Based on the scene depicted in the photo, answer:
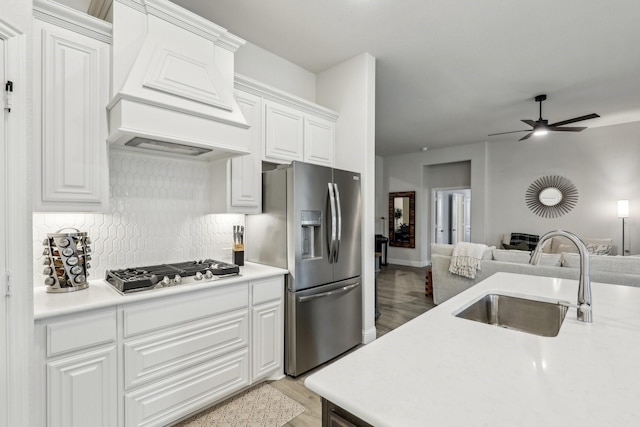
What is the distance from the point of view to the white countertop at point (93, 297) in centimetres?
149

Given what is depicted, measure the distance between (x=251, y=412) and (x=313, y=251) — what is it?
4.07 feet

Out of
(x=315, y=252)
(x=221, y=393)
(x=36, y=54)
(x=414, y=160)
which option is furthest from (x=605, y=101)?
(x=36, y=54)

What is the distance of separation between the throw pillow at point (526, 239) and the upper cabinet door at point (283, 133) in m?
5.31

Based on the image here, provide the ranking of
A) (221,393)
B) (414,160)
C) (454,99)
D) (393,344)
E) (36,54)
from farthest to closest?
(414,160) → (454,99) → (221,393) → (36,54) → (393,344)

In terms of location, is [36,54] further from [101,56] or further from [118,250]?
[118,250]

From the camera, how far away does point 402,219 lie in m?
8.09

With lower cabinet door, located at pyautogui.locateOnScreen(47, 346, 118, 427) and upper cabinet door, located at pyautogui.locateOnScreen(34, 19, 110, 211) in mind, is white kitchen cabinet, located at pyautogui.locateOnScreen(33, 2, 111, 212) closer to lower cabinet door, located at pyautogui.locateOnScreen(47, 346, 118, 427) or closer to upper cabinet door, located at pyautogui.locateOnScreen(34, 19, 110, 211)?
upper cabinet door, located at pyautogui.locateOnScreen(34, 19, 110, 211)

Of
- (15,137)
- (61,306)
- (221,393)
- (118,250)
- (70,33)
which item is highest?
(70,33)

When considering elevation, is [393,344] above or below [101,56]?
below

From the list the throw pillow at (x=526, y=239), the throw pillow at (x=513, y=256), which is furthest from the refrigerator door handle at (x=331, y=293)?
the throw pillow at (x=526, y=239)

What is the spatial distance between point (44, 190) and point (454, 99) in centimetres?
456

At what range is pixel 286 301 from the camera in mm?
2527

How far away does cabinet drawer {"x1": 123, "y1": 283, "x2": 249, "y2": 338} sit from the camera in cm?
174

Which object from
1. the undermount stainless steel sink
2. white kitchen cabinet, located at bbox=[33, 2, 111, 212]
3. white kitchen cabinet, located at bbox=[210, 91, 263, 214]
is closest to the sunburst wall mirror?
the undermount stainless steel sink
